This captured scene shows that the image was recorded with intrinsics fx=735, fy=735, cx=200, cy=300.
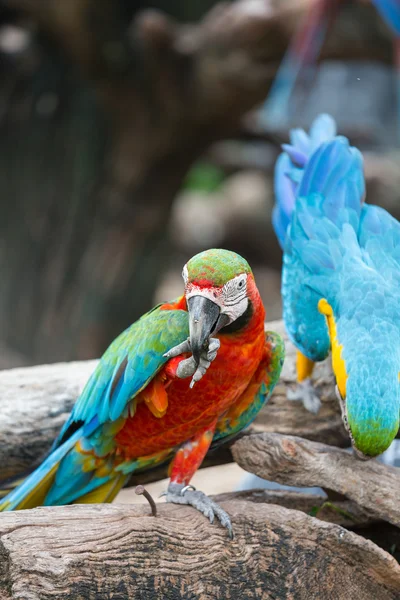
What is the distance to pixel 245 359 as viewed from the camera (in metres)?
1.75

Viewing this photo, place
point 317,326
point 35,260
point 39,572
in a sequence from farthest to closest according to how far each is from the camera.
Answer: point 35,260 → point 317,326 → point 39,572

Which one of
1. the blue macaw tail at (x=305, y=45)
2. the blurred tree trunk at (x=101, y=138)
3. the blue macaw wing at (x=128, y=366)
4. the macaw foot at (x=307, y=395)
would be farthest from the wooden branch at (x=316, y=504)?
the blurred tree trunk at (x=101, y=138)

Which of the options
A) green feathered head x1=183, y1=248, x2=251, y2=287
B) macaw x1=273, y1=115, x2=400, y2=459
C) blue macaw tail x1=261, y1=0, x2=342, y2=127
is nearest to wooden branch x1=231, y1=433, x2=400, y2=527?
macaw x1=273, y1=115, x2=400, y2=459

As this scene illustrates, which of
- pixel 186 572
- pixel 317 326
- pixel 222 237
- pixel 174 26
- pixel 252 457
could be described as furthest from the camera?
A: pixel 222 237

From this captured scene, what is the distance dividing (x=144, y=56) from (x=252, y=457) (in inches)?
128

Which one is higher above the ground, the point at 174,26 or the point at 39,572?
the point at 174,26

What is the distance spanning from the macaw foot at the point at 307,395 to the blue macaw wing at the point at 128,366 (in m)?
0.66

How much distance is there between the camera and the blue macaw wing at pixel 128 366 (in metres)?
1.72

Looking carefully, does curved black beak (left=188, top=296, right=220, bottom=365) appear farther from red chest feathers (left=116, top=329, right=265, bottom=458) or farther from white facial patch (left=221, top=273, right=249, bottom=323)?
red chest feathers (left=116, top=329, right=265, bottom=458)

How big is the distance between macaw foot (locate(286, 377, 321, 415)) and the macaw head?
724mm

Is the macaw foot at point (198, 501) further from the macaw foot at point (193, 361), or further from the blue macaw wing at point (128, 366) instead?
the macaw foot at point (193, 361)

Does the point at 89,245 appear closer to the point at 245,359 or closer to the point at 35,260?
the point at 35,260

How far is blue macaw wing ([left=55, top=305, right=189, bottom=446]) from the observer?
1724 millimetres

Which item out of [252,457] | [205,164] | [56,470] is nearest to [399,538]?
[252,457]
